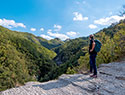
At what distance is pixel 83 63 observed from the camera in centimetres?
807

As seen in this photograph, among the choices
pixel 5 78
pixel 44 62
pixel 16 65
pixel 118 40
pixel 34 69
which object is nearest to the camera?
pixel 118 40

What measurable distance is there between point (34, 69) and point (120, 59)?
109 m

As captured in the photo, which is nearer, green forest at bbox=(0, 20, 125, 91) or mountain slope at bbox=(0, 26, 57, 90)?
green forest at bbox=(0, 20, 125, 91)

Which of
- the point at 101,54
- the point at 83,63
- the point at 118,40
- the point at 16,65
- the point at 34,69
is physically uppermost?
the point at 118,40

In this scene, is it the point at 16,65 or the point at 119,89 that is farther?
the point at 16,65

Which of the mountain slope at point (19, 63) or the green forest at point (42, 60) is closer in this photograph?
the green forest at point (42, 60)

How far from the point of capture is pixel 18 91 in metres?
3.64

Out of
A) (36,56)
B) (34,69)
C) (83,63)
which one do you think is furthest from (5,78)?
(83,63)

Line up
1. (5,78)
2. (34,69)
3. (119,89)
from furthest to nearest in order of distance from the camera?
(34,69)
(5,78)
(119,89)

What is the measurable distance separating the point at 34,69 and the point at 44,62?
54.3ft

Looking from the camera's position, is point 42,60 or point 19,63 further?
point 42,60

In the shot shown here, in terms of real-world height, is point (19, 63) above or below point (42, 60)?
above

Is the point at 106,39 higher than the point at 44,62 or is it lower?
higher

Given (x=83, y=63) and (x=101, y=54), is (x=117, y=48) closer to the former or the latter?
(x=101, y=54)
